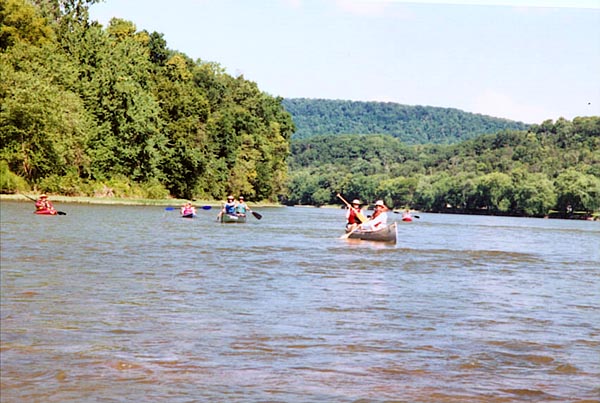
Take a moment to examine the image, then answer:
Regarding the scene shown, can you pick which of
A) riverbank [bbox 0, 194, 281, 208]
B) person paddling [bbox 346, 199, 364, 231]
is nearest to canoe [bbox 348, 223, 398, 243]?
person paddling [bbox 346, 199, 364, 231]

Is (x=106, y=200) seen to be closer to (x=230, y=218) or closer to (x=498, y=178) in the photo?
(x=230, y=218)

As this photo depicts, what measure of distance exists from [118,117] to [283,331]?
60.2 m

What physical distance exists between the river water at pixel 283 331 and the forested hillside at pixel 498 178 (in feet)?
378

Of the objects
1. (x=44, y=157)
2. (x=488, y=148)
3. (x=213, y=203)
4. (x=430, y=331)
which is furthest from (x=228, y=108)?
(x=488, y=148)

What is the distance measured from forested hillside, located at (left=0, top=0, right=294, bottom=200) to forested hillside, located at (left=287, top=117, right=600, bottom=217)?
162ft

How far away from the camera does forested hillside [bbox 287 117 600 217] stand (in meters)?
137

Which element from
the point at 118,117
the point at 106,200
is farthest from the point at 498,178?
the point at 106,200

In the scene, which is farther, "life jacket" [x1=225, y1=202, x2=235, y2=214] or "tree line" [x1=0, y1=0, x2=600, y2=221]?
"tree line" [x1=0, y1=0, x2=600, y2=221]

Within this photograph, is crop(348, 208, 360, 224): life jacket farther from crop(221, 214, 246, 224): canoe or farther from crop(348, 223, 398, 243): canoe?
crop(221, 214, 246, 224): canoe

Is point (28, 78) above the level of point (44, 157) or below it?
Answer: above

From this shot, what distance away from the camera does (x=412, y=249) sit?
105ft

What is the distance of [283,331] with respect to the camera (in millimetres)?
11539

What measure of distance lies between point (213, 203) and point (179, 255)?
203ft

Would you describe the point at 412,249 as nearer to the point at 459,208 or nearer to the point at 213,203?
the point at 213,203
